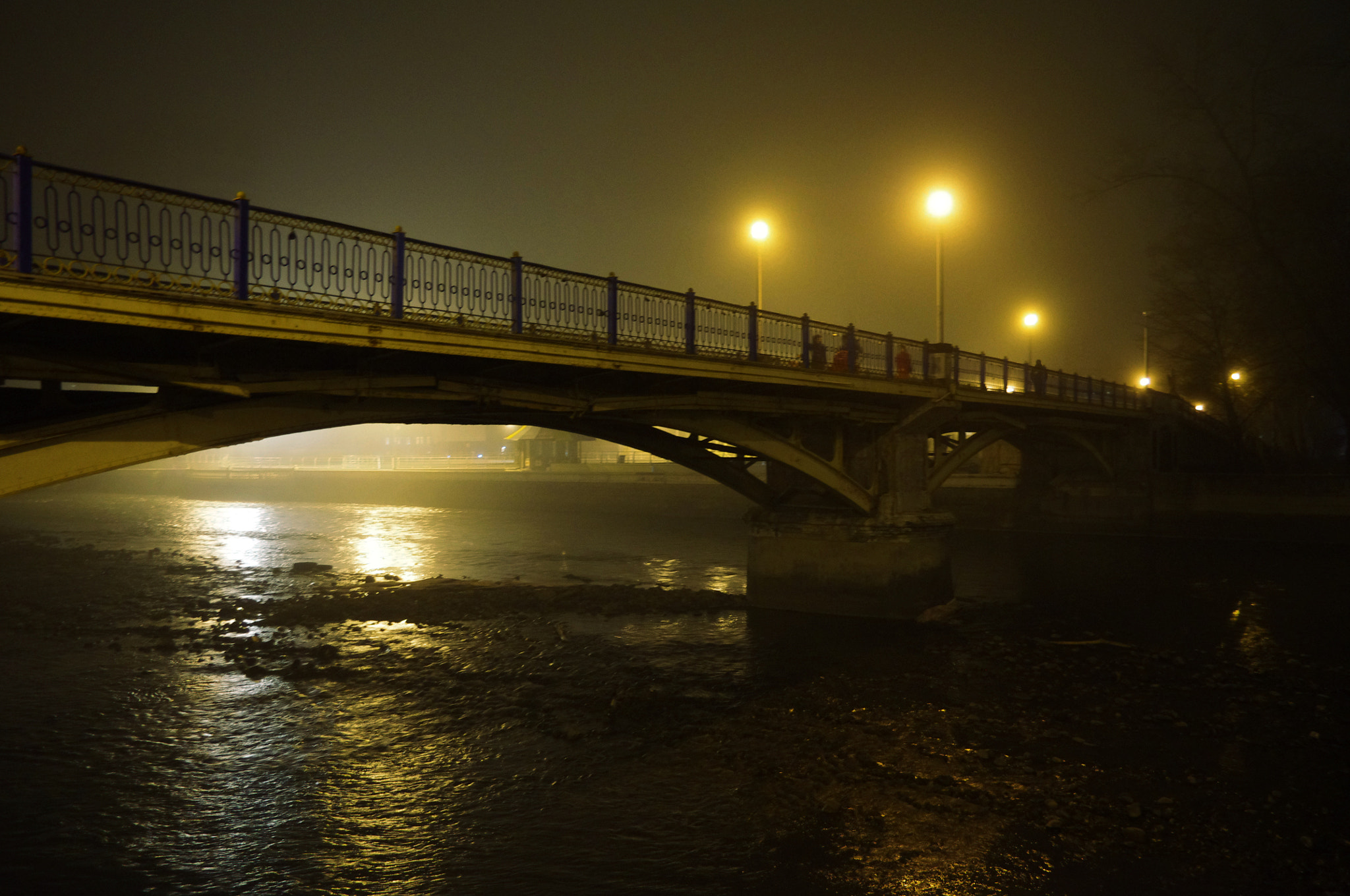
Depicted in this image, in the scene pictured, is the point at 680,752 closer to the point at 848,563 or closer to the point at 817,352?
the point at 817,352

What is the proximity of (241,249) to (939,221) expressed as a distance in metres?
15.5

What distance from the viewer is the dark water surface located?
7.81 meters

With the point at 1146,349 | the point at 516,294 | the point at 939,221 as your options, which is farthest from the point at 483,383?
the point at 1146,349

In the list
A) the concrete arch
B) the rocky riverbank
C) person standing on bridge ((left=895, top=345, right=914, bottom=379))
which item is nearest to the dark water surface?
the rocky riverbank

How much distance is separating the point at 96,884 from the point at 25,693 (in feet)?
24.3

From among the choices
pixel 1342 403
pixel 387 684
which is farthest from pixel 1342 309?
pixel 387 684

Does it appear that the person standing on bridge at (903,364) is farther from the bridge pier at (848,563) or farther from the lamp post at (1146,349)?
the lamp post at (1146,349)

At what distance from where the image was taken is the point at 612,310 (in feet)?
41.3

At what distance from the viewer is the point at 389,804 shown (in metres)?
9.07

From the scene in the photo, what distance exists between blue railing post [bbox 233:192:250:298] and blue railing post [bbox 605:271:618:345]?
5.25m

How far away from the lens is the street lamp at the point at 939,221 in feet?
59.9

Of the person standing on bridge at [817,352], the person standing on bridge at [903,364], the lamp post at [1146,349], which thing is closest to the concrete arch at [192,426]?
the person standing on bridge at [817,352]

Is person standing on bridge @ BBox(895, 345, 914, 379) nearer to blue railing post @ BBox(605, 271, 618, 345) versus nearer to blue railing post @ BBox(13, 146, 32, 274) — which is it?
blue railing post @ BBox(605, 271, 618, 345)

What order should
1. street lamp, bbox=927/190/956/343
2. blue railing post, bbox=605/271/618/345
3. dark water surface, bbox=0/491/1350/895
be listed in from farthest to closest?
street lamp, bbox=927/190/956/343
blue railing post, bbox=605/271/618/345
dark water surface, bbox=0/491/1350/895
